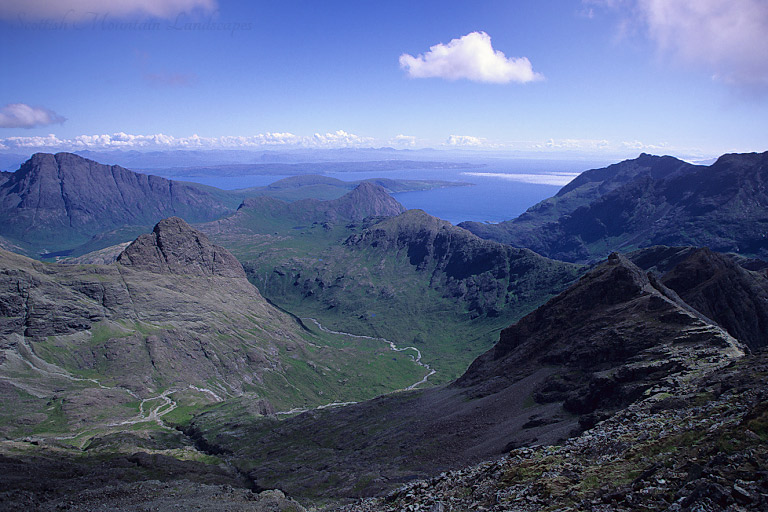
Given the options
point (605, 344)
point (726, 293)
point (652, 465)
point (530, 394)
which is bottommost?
point (530, 394)

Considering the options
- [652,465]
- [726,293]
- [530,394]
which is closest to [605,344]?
[530,394]

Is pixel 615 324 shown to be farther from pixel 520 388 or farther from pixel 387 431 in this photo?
pixel 387 431

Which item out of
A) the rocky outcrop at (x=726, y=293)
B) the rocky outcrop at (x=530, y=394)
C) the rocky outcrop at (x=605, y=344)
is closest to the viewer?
the rocky outcrop at (x=530, y=394)

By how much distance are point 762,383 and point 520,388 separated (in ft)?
192

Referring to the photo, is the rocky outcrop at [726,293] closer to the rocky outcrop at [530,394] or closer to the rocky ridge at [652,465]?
the rocky outcrop at [530,394]

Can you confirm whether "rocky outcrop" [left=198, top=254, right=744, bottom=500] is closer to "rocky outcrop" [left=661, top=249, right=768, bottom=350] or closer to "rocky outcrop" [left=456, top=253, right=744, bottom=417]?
"rocky outcrop" [left=456, top=253, right=744, bottom=417]

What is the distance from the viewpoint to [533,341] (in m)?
119

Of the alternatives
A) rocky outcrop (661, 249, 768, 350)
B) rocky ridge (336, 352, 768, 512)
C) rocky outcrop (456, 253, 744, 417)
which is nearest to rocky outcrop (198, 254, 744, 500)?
rocky outcrop (456, 253, 744, 417)

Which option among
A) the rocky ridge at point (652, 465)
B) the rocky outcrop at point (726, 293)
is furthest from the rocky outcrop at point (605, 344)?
the rocky outcrop at point (726, 293)

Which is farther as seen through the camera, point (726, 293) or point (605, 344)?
point (726, 293)

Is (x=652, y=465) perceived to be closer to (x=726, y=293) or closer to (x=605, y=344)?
(x=605, y=344)

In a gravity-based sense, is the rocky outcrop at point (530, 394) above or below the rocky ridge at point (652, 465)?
below

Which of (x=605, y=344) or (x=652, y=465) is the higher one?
(x=652, y=465)

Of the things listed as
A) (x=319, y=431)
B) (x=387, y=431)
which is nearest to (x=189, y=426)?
(x=319, y=431)
